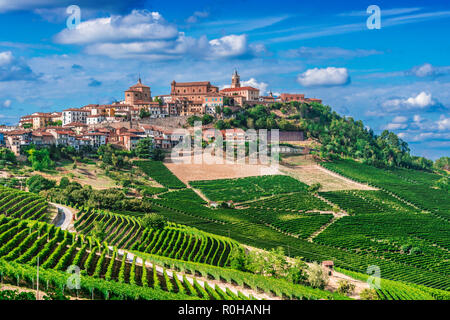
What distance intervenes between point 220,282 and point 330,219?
31541 millimetres

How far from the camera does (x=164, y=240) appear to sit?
44062 mm

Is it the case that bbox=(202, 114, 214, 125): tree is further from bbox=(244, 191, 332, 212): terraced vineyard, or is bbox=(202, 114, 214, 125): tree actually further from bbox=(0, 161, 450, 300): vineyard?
bbox=(244, 191, 332, 212): terraced vineyard

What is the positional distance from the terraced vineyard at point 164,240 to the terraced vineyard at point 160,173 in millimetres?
23222

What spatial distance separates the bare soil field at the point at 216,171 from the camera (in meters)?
79.9

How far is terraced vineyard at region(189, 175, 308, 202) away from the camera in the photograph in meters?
71.4

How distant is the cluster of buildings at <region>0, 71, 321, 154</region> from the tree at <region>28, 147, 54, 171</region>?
3.97 m

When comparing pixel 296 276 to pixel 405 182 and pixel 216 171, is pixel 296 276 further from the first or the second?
pixel 405 182

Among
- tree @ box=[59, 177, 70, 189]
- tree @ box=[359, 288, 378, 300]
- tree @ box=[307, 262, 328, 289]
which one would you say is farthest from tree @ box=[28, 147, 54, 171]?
tree @ box=[359, 288, 378, 300]

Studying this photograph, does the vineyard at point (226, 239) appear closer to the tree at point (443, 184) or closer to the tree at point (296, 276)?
the tree at point (296, 276)

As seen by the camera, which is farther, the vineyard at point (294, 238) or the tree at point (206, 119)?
the tree at point (206, 119)

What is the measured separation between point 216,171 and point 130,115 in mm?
33707

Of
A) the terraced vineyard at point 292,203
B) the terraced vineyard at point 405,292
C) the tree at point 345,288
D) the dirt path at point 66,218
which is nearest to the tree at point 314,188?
the terraced vineyard at point 292,203
